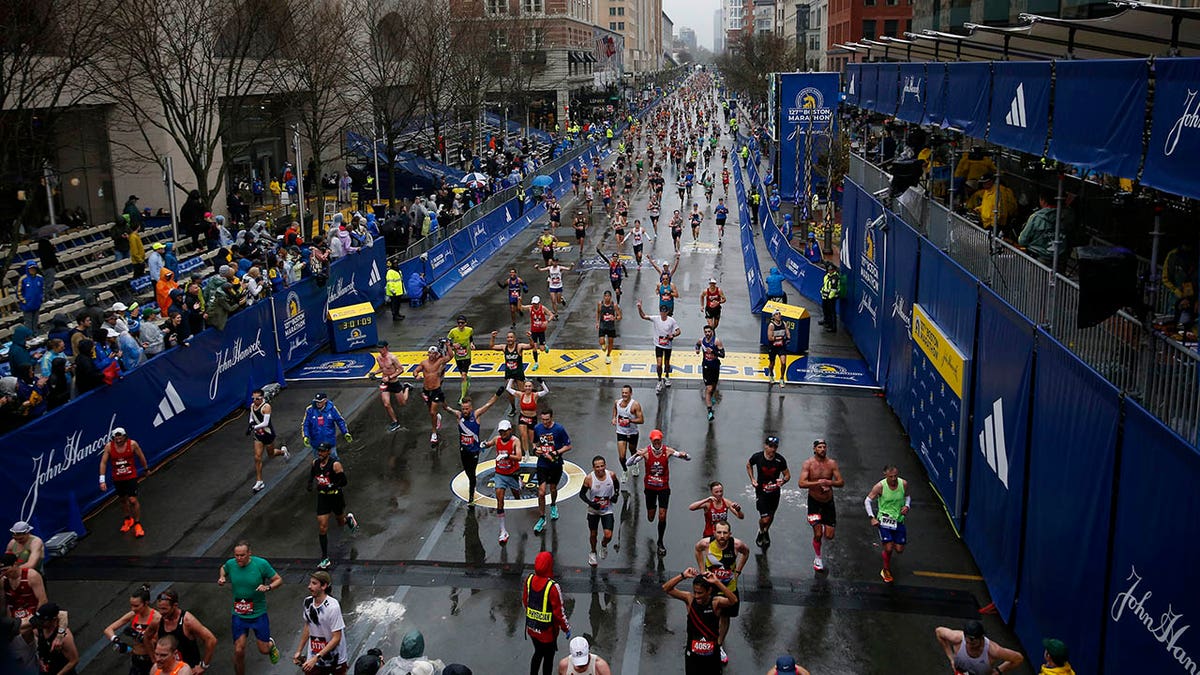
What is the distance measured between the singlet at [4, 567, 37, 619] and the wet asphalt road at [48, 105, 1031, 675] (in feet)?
3.25

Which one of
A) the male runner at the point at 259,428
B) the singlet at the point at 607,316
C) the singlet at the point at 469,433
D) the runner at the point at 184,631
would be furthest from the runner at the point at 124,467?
the singlet at the point at 607,316

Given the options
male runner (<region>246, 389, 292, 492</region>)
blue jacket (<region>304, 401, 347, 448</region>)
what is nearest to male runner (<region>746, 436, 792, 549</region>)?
blue jacket (<region>304, 401, 347, 448</region>)

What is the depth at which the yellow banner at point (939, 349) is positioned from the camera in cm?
1376

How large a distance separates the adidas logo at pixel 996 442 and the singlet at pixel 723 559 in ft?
11.5

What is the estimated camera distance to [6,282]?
78.2 feet

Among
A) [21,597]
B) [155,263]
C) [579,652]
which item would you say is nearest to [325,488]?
[21,597]

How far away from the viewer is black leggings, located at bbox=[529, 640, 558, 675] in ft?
31.3

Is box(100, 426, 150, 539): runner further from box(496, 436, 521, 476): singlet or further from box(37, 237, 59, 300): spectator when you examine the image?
box(37, 237, 59, 300): spectator

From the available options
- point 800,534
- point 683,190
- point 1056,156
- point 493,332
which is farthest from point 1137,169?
point 683,190

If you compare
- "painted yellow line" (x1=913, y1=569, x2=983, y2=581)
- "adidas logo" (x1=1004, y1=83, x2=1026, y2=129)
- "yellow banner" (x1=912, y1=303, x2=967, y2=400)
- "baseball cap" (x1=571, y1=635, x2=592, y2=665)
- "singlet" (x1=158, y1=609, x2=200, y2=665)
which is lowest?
"painted yellow line" (x1=913, y1=569, x2=983, y2=581)

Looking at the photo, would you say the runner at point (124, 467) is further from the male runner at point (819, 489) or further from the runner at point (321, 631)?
the male runner at point (819, 489)

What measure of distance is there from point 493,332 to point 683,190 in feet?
84.3

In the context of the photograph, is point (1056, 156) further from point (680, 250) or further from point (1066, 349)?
point (680, 250)

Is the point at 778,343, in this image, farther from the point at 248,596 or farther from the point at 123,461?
the point at 248,596
